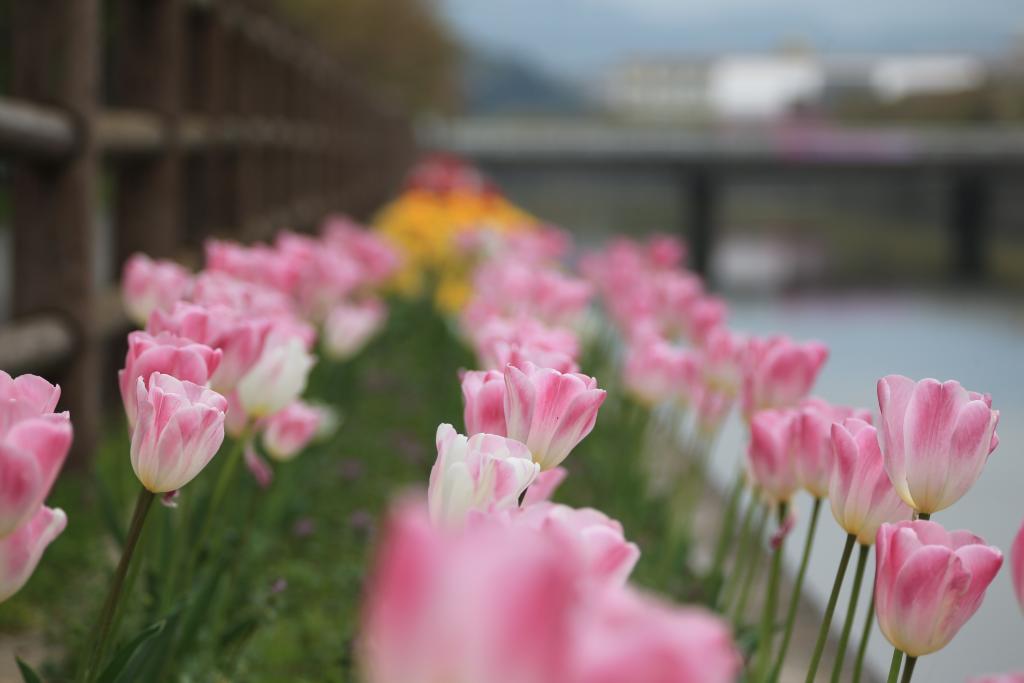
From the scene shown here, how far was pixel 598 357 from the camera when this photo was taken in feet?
13.9

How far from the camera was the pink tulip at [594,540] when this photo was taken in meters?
0.66

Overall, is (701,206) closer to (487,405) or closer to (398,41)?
(398,41)

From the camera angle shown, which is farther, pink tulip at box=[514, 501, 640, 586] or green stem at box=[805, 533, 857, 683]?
green stem at box=[805, 533, 857, 683]

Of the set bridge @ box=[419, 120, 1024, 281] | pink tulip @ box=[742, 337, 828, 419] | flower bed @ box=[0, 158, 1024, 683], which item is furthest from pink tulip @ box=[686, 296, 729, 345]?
bridge @ box=[419, 120, 1024, 281]

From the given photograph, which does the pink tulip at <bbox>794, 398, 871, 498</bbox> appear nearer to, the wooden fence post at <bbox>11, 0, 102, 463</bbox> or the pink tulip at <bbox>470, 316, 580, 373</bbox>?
the pink tulip at <bbox>470, 316, 580, 373</bbox>

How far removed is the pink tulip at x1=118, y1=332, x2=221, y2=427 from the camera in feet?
3.51

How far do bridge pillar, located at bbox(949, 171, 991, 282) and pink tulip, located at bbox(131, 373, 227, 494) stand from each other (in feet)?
90.6

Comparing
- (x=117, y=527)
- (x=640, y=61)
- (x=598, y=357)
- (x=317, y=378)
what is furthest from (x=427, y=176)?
(x=640, y=61)

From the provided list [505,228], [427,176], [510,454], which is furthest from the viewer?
[427,176]

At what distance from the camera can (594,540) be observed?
674 millimetres

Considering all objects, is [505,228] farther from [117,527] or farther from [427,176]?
[117,527]

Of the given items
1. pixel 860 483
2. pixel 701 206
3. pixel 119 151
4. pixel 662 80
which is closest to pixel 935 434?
pixel 860 483

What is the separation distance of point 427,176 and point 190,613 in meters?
6.72

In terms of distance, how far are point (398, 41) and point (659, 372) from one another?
1021 inches
